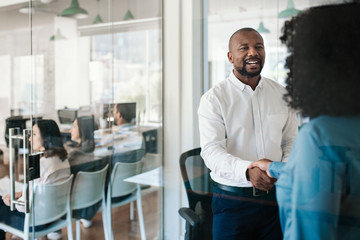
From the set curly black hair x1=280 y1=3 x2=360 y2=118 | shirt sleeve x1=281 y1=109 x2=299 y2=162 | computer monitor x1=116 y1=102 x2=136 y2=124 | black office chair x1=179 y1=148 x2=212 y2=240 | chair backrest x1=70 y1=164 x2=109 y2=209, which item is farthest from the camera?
computer monitor x1=116 y1=102 x2=136 y2=124

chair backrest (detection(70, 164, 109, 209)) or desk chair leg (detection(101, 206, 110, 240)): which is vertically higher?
chair backrest (detection(70, 164, 109, 209))

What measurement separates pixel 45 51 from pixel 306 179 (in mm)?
1752

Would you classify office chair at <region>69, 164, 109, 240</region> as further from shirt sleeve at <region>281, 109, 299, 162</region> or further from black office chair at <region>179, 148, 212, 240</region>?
shirt sleeve at <region>281, 109, 299, 162</region>

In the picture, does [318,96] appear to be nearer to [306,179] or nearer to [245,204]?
[306,179]

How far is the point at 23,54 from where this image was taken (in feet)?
8.15

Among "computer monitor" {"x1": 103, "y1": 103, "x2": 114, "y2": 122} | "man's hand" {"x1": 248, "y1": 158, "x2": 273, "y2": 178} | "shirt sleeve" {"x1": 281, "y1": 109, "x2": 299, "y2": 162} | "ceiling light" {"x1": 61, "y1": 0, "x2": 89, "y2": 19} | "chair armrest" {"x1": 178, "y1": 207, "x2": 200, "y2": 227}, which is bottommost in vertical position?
"chair armrest" {"x1": 178, "y1": 207, "x2": 200, "y2": 227}

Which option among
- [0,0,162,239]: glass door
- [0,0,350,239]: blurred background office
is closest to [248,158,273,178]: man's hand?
[0,0,350,239]: blurred background office

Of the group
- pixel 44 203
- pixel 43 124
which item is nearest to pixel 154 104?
pixel 43 124

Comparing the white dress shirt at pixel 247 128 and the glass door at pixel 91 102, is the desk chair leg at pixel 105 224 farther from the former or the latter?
the white dress shirt at pixel 247 128

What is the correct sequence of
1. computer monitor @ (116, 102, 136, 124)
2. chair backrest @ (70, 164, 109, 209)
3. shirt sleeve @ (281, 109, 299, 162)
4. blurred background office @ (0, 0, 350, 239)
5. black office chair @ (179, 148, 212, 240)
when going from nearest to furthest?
1. shirt sleeve @ (281, 109, 299, 162)
2. black office chair @ (179, 148, 212, 240)
3. blurred background office @ (0, 0, 350, 239)
4. chair backrest @ (70, 164, 109, 209)
5. computer monitor @ (116, 102, 136, 124)

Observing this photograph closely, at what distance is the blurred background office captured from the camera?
239 centimetres

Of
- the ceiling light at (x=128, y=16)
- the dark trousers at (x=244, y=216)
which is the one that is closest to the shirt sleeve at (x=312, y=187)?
the dark trousers at (x=244, y=216)

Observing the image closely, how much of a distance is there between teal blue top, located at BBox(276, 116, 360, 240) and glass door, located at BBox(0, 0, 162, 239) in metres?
1.27

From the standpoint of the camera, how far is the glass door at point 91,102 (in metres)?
2.47
